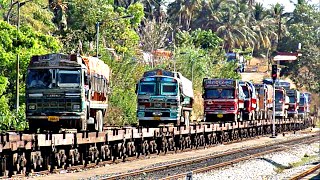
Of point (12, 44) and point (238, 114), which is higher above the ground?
point (12, 44)

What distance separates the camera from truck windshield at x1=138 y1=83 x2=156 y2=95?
37766mm

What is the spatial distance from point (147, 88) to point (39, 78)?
1127 centimetres

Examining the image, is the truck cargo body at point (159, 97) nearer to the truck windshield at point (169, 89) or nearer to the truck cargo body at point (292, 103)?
the truck windshield at point (169, 89)

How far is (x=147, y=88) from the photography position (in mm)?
37875

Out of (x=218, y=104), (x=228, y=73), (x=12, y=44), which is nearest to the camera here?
(x=12, y=44)

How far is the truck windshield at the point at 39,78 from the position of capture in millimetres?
27078

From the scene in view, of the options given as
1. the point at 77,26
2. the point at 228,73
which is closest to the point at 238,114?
the point at 77,26

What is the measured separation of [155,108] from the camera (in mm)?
37750

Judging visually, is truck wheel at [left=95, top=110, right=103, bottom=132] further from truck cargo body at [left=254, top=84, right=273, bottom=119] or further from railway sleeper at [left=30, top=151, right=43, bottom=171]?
truck cargo body at [left=254, top=84, right=273, bottom=119]

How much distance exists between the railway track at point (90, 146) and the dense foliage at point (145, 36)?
7.44 m

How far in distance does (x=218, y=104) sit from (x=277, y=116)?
22043 mm

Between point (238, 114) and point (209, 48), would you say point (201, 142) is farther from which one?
point (209, 48)

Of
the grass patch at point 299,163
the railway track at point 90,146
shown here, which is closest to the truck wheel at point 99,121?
the railway track at point 90,146

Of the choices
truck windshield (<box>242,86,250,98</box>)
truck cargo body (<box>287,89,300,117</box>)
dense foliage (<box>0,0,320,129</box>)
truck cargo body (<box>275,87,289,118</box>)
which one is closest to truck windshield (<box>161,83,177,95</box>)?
dense foliage (<box>0,0,320,129</box>)
